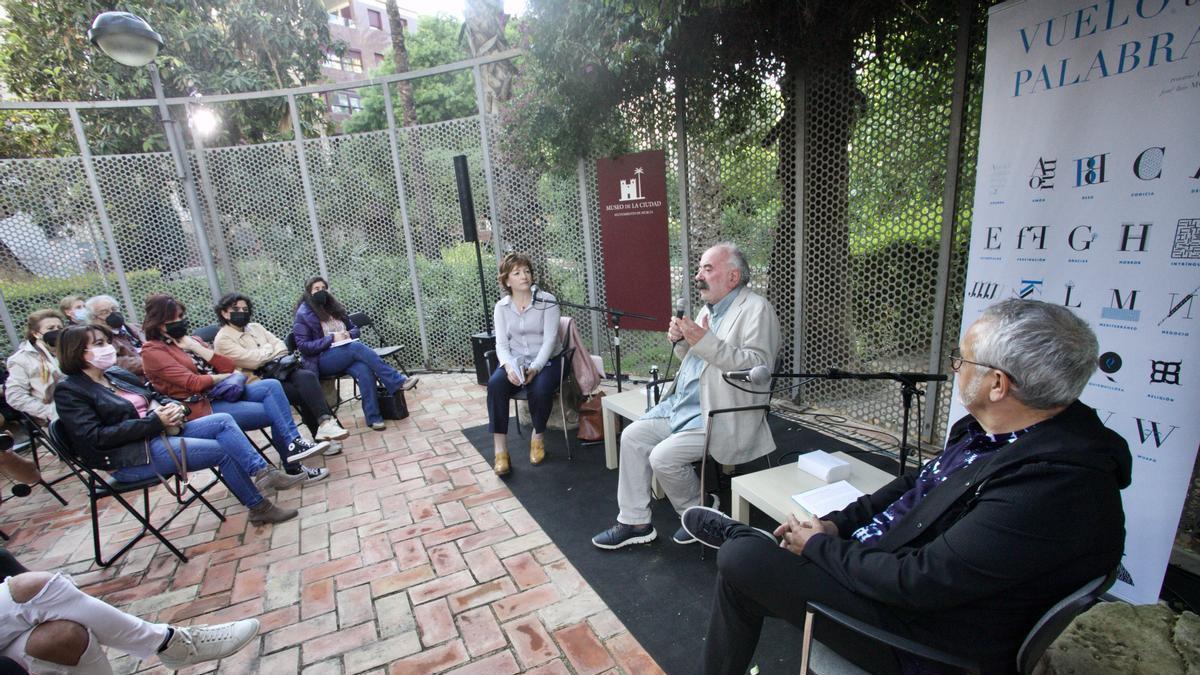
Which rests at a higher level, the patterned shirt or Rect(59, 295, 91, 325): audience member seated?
Rect(59, 295, 91, 325): audience member seated

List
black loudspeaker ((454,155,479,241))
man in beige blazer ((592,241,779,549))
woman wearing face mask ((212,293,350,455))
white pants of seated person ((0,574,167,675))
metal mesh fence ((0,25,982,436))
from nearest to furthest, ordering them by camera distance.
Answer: white pants of seated person ((0,574,167,675)) → man in beige blazer ((592,241,779,549)) → metal mesh fence ((0,25,982,436)) → woman wearing face mask ((212,293,350,455)) → black loudspeaker ((454,155,479,241))

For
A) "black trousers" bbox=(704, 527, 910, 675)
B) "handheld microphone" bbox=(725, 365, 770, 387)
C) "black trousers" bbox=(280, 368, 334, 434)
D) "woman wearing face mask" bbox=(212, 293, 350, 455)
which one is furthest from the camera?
"black trousers" bbox=(280, 368, 334, 434)

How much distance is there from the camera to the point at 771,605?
4.69 feet

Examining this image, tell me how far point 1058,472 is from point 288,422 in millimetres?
4052

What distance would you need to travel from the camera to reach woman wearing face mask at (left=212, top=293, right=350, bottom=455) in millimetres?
3895

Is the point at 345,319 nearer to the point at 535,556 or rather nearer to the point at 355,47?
the point at 535,556

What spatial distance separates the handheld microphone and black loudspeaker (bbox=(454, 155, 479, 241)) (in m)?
3.31

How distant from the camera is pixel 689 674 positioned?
184 cm

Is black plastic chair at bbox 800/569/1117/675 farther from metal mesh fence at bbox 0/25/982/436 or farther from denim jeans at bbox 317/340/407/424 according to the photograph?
denim jeans at bbox 317/340/407/424

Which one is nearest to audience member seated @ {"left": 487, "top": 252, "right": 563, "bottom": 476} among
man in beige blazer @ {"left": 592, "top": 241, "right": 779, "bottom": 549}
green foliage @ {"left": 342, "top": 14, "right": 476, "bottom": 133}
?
man in beige blazer @ {"left": 592, "top": 241, "right": 779, "bottom": 549}

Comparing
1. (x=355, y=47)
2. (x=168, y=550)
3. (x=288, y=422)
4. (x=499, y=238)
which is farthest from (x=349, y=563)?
(x=355, y=47)

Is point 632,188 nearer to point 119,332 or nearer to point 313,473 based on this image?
point 313,473

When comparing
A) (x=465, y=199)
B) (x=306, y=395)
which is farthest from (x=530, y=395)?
(x=465, y=199)

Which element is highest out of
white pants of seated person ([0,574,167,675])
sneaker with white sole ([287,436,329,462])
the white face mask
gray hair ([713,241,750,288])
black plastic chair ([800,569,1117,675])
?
gray hair ([713,241,750,288])
